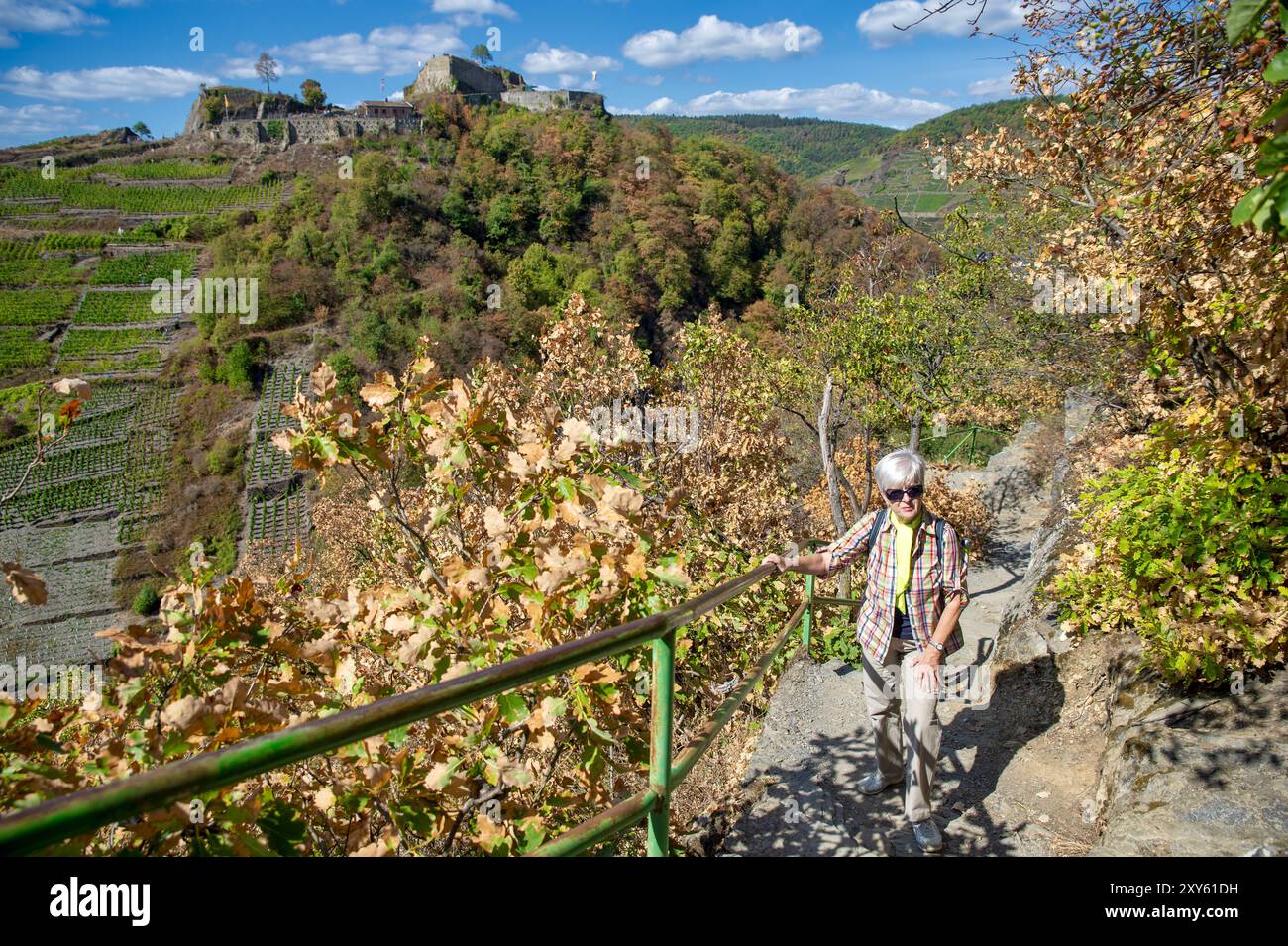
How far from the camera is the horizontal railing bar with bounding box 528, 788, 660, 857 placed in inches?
60.1

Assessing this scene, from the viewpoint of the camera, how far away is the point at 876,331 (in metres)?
12.6

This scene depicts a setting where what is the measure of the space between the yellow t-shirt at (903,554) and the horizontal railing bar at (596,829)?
1695 mm

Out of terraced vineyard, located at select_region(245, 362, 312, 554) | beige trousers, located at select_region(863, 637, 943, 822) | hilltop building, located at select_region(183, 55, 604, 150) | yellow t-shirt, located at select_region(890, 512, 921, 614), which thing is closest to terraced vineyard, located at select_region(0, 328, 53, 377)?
terraced vineyard, located at select_region(245, 362, 312, 554)

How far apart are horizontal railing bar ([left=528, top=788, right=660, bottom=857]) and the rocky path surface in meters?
1.86

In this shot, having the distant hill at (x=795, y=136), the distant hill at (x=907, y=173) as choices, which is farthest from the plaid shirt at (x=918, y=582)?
the distant hill at (x=795, y=136)

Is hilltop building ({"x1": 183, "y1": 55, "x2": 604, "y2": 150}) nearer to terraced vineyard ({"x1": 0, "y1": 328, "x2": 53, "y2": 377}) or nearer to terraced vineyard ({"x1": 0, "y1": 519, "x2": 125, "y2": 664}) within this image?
terraced vineyard ({"x1": 0, "y1": 328, "x2": 53, "y2": 377})

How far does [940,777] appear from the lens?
3.90m

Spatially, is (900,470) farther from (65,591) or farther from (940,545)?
(65,591)

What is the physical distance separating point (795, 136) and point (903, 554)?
171 meters

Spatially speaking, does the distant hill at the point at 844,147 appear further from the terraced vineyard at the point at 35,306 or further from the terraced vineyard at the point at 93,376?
the terraced vineyard at the point at 35,306

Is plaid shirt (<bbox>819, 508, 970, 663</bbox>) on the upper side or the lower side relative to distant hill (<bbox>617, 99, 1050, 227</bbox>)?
lower

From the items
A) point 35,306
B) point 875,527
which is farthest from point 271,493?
point 875,527

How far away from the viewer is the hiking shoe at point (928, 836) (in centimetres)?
315
